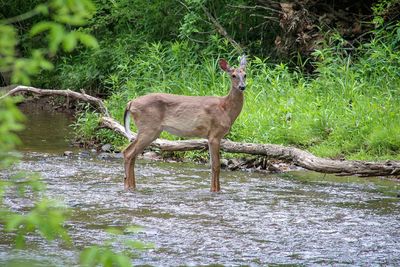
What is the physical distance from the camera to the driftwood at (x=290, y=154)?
29.5 ft

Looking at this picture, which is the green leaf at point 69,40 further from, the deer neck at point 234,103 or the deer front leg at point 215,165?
Result: the deer neck at point 234,103

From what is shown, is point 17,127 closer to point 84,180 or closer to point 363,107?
point 84,180

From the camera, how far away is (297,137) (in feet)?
37.7

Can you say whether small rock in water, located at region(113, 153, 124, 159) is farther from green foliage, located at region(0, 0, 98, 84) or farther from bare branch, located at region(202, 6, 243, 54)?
green foliage, located at region(0, 0, 98, 84)

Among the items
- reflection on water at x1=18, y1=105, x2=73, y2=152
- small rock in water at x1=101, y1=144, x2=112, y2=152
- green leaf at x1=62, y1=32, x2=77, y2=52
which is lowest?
small rock in water at x1=101, y1=144, x2=112, y2=152

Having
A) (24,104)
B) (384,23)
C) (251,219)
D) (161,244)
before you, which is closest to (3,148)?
(161,244)

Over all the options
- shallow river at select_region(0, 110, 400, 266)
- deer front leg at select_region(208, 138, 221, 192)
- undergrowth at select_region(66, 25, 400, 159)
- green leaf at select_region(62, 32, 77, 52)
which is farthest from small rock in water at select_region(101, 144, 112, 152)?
green leaf at select_region(62, 32, 77, 52)

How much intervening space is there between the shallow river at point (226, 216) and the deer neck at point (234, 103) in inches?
32.3

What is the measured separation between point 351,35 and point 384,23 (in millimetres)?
778

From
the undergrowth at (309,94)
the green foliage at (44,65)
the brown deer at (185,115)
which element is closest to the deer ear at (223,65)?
the brown deer at (185,115)

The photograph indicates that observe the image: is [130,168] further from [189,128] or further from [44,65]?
[44,65]

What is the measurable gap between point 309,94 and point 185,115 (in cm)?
366

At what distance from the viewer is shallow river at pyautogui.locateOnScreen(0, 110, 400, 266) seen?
605 centimetres

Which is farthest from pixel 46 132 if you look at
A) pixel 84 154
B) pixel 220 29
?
pixel 220 29
